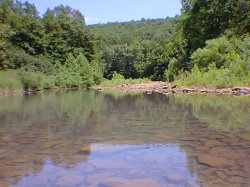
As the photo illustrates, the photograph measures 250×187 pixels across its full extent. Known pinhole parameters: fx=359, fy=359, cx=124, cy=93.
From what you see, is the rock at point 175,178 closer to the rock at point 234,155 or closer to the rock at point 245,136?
the rock at point 234,155

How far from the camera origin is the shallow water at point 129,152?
4.34 metres

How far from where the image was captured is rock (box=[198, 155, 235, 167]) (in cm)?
481

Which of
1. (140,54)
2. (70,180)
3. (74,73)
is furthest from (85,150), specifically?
(140,54)

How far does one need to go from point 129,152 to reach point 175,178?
4.98 feet

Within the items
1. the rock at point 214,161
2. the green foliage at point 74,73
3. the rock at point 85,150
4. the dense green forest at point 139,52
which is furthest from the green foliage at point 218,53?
the green foliage at point 74,73

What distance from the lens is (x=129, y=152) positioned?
5707 mm

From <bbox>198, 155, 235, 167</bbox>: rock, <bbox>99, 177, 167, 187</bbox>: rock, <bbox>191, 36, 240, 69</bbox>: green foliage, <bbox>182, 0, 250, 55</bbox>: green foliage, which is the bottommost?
<bbox>99, 177, 167, 187</bbox>: rock

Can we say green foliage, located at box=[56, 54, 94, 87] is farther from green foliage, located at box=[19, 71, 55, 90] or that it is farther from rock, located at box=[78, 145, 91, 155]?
rock, located at box=[78, 145, 91, 155]

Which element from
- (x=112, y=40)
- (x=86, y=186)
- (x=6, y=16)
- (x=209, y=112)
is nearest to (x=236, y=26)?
(x=209, y=112)

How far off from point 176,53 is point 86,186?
39.9 m

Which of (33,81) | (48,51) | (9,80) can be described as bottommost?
(33,81)

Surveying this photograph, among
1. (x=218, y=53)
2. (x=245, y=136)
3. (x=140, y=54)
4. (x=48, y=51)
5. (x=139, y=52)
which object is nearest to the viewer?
(x=245, y=136)

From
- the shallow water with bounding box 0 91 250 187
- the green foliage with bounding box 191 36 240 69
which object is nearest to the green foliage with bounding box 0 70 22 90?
the green foliage with bounding box 191 36 240 69

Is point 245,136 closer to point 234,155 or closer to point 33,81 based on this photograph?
point 234,155
